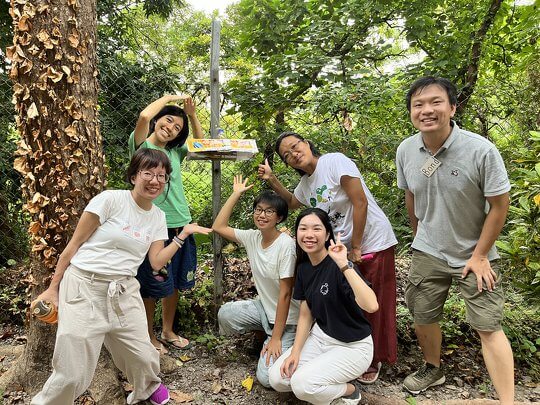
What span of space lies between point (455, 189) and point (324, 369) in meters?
1.32

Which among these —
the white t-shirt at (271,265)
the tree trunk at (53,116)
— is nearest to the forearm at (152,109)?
the tree trunk at (53,116)

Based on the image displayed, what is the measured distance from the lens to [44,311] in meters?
2.19

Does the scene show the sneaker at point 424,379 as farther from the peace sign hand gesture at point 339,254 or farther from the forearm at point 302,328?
the peace sign hand gesture at point 339,254

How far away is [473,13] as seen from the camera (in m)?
4.32

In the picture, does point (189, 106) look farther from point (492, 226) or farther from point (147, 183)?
point (492, 226)

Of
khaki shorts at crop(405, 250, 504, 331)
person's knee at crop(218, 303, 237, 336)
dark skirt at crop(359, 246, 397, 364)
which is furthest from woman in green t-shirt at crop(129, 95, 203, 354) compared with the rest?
khaki shorts at crop(405, 250, 504, 331)

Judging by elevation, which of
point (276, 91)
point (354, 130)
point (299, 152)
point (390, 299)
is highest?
point (276, 91)

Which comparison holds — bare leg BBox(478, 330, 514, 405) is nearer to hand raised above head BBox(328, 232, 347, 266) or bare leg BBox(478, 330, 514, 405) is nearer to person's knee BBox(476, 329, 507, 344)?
person's knee BBox(476, 329, 507, 344)

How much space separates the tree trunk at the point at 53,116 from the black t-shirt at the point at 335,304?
1574 millimetres

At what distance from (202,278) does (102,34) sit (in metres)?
3.55

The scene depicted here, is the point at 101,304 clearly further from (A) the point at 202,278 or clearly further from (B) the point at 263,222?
(A) the point at 202,278

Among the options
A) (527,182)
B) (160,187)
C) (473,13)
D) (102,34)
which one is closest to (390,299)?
(527,182)

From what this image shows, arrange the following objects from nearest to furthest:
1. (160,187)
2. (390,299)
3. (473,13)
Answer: (160,187) < (390,299) < (473,13)

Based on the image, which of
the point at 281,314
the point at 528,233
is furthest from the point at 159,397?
the point at 528,233
